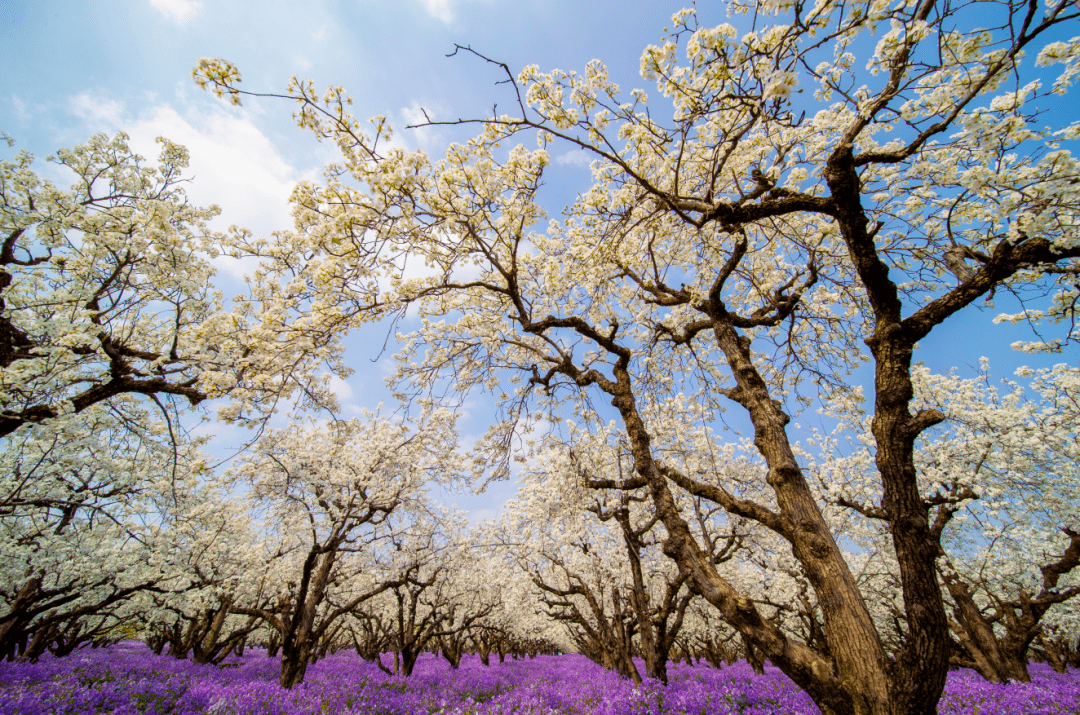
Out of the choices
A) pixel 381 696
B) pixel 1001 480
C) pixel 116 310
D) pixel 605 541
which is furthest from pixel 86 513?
pixel 1001 480

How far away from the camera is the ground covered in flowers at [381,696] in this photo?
962 centimetres

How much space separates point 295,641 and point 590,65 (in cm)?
1514

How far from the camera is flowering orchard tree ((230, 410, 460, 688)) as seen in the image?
36.6 ft

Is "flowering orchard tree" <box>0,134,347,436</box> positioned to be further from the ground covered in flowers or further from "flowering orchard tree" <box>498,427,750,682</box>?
the ground covered in flowers

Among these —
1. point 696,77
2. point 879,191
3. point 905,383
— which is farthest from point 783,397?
point 696,77

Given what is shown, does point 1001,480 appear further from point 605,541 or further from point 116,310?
point 116,310

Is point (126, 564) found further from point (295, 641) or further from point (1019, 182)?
point (1019, 182)

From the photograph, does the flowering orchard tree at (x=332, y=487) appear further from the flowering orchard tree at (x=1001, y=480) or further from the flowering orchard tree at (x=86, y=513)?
the flowering orchard tree at (x=1001, y=480)

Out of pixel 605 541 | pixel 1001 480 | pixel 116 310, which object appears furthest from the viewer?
pixel 605 541

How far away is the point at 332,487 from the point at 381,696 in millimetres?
7635

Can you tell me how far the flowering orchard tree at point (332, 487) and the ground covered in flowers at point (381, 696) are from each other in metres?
1.62

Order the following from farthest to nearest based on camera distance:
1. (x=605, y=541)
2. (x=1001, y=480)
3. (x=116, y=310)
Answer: (x=605, y=541)
(x=1001, y=480)
(x=116, y=310)

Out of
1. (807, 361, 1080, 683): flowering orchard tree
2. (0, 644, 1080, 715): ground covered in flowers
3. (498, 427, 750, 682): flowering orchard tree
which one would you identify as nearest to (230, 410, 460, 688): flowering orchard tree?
(0, 644, 1080, 715): ground covered in flowers

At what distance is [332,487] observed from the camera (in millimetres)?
13445
